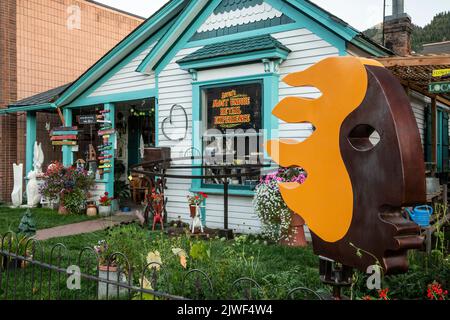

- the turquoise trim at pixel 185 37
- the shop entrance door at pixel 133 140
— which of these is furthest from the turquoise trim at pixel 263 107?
the shop entrance door at pixel 133 140

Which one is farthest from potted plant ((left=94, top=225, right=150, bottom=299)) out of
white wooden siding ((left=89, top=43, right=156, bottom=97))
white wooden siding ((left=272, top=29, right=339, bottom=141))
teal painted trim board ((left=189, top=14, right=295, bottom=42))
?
white wooden siding ((left=89, top=43, right=156, bottom=97))

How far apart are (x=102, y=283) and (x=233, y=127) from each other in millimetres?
4424

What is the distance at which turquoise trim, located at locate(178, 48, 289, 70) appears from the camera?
7172 millimetres

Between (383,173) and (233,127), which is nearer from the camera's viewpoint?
(383,173)

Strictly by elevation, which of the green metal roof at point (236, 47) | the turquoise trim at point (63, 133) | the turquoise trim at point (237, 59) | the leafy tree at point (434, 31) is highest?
the leafy tree at point (434, 31)

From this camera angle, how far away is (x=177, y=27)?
874 centimetres

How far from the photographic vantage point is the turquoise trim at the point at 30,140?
1262 centimetres

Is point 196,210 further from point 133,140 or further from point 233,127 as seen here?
point 133,140

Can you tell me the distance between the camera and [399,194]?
7.29 ft

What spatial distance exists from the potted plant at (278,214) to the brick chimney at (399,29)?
18.4 ft

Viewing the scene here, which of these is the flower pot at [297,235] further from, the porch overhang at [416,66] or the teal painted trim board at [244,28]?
the teal painted trim board at [244,28]

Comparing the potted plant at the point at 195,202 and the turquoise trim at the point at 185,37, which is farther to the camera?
the turquoise trim at the point at 185,37

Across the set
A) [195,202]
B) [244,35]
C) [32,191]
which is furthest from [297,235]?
[32,191]
